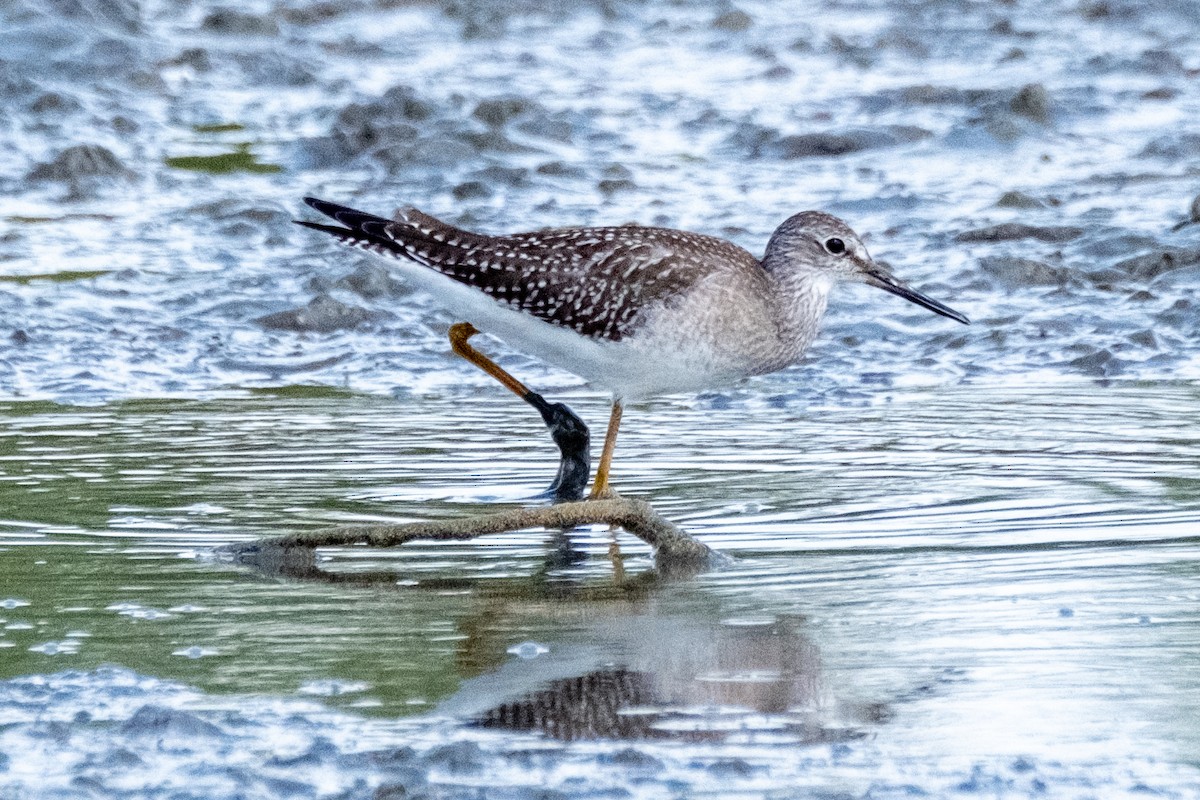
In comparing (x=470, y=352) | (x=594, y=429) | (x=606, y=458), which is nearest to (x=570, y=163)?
(x=470, y=352)

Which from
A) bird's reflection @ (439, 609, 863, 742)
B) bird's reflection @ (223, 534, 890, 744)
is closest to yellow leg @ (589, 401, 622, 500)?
bird's reflection @ (223, 534, 890, 744)

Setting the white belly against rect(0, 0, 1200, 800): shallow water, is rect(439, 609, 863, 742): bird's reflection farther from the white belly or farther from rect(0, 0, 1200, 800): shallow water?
the white belly

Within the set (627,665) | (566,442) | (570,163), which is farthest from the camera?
(570,163)

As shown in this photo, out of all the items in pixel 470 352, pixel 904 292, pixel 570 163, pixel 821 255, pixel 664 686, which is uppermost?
pixel 570 163

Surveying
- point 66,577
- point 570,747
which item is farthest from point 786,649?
point 66,577

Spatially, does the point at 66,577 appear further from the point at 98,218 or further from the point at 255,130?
the point at 255,130

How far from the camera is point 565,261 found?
673 cm

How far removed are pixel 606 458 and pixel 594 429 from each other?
0.70 meters

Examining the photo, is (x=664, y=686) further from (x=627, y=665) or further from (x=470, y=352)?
(x=470, y=352)

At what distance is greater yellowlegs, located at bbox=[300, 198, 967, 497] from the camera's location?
6.59 m

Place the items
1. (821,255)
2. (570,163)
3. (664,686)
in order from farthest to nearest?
1. (570,163)
2. (821,255)
3. (664,686)

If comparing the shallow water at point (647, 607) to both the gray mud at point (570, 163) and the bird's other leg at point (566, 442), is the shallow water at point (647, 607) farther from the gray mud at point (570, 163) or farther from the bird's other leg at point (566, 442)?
the gray mud at point (570, 163)

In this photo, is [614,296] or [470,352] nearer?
[614,296]

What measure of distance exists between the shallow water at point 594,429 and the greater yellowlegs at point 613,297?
305 millimetres
